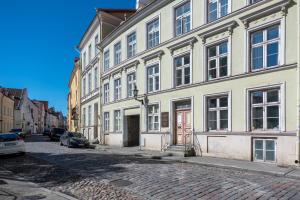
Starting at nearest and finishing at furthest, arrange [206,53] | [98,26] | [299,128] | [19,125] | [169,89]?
[299,128]
[206,53]
[169,89]
[98,26]
[19,125]

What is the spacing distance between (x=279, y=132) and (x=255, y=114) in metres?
1.54

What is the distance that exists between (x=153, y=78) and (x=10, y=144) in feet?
31.8

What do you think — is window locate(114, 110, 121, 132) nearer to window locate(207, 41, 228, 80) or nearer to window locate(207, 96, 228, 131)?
window locate(207, 96, 228, 131)

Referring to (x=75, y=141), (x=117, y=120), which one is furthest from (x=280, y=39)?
(x=75, y=141)

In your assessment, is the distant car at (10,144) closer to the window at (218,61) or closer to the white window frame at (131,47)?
the white window frame at (131,47)

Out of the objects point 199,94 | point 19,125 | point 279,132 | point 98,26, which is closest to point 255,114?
point 279,132

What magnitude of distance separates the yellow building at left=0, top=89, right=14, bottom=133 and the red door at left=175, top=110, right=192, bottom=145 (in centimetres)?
4202

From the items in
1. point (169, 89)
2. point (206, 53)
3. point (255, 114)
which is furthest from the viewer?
point (169, 89)

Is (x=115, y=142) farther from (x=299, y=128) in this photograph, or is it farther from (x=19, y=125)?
(x=19, y=125)

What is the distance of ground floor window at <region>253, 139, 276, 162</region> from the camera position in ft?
43.0

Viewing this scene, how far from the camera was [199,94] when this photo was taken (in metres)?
17.0

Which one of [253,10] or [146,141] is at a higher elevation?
[253,10]

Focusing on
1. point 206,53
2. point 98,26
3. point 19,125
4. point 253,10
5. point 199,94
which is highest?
point 98,26

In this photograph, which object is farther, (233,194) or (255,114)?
(255,114)
